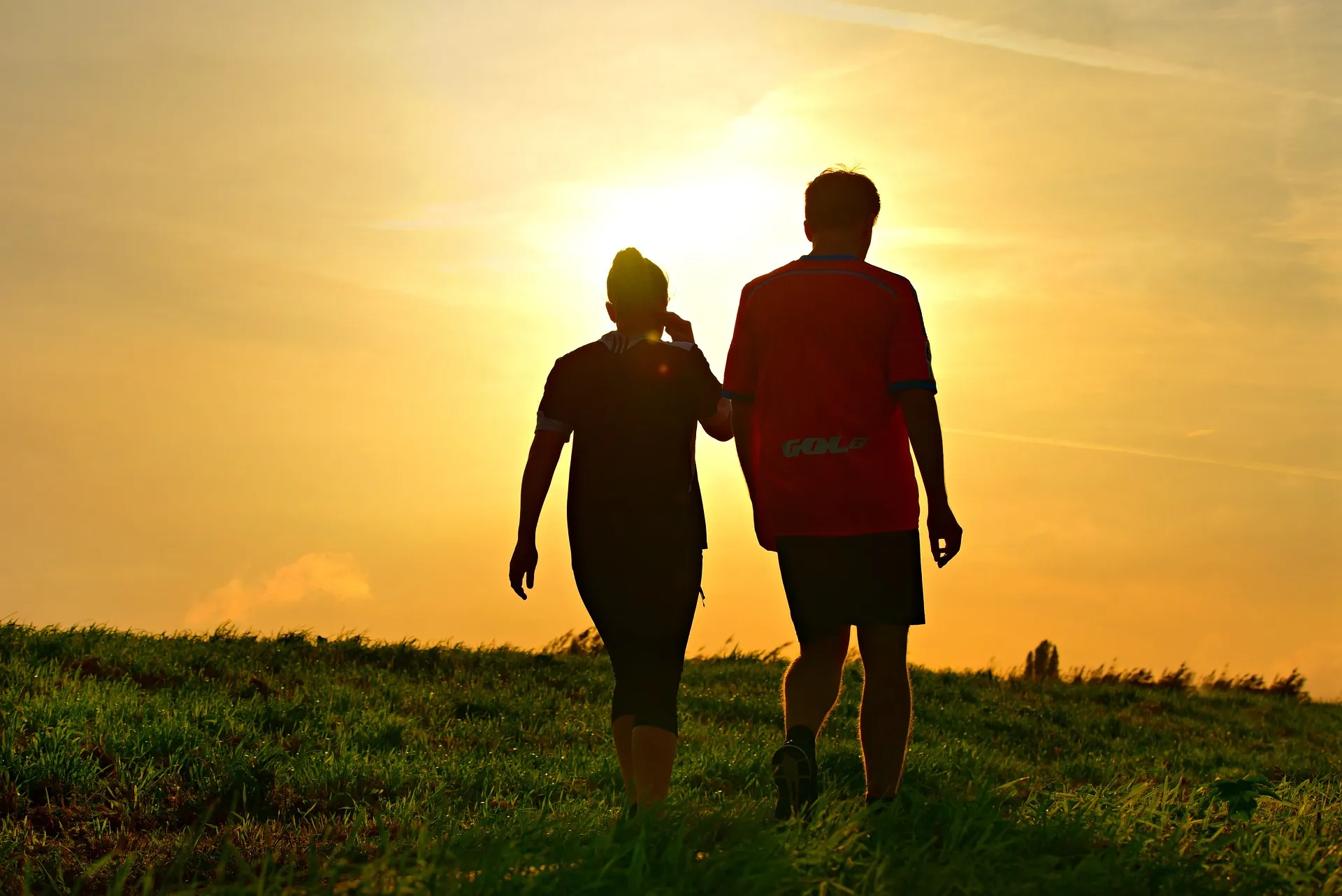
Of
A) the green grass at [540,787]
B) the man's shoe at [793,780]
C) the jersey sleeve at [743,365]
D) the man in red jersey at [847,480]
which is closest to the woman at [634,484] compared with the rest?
the jersey sleeve at [743,365]

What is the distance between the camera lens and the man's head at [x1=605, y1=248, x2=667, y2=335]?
545 centimetres

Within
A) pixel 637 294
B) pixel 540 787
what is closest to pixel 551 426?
pixel 637 294

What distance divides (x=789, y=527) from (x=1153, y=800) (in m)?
2.57

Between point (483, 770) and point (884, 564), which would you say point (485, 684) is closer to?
point (483, 770)

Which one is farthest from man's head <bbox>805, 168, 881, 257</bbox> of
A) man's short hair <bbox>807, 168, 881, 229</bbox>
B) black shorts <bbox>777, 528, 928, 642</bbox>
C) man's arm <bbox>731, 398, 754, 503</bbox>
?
black shorts <bbox>777, 528, 928, 642</bbox>

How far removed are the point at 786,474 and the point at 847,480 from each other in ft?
0.88

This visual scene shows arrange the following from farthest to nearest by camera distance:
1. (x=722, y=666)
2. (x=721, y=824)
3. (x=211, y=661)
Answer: (x=722, y=666), (x=211, y=661), (x=721, y=824)

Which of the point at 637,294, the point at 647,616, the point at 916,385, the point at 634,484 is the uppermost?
the point at 637,294

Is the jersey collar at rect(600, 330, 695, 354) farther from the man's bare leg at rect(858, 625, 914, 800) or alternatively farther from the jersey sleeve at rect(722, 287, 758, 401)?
the man's bare leg at rect(858, 625, 914, 800)

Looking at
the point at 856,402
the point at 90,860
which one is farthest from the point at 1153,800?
the point at 90,860

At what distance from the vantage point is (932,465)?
4898 millimetres

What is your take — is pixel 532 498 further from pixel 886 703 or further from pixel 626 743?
pixel 886 703

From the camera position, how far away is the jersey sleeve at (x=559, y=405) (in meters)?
5.45

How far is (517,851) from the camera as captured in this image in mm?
4141
